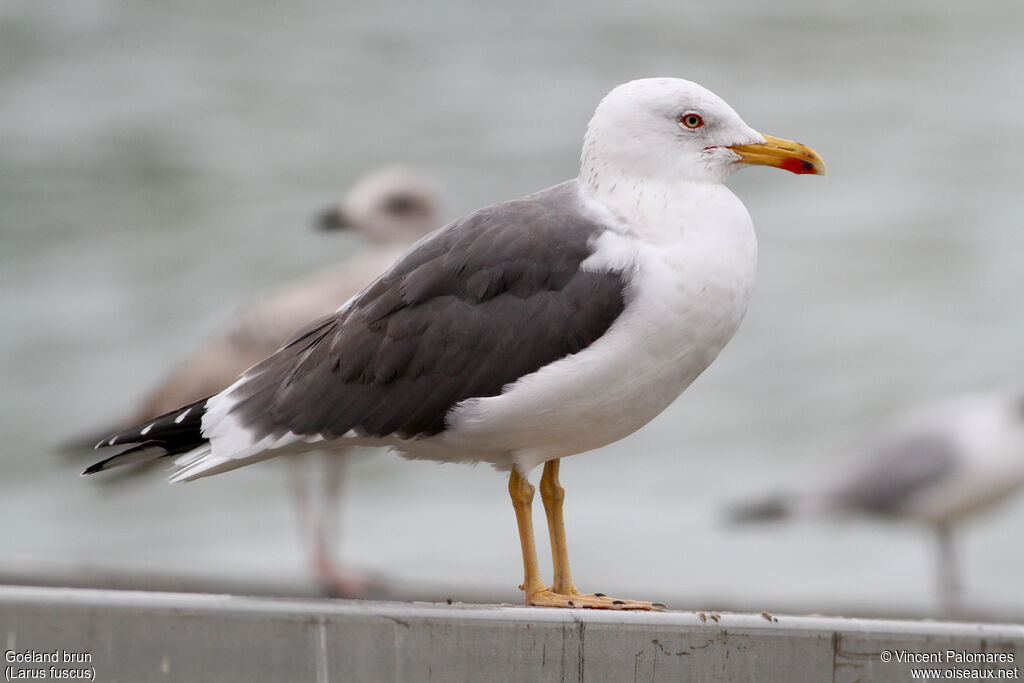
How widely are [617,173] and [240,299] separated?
83.0 ft

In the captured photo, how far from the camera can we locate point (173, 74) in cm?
4206

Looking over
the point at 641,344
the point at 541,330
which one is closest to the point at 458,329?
the point at 541,330

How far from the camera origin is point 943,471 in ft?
43.9

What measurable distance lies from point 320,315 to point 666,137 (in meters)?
5.07

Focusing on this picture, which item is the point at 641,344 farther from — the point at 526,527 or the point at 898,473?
the point at 898,473

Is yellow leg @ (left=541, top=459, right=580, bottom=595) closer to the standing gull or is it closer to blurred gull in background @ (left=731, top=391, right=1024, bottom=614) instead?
the standing gull

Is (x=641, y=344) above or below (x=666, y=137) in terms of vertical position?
below

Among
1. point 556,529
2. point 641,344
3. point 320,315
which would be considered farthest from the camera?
point 320,315

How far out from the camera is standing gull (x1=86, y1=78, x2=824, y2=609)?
4.68 metres

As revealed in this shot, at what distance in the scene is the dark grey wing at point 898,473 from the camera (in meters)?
13.4

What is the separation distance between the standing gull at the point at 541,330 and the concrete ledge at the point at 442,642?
736mm

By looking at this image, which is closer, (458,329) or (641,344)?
(641,344)

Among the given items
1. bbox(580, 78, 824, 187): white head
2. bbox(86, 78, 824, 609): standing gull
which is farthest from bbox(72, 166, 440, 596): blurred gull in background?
bbox(580, 78, 824, 187): white head

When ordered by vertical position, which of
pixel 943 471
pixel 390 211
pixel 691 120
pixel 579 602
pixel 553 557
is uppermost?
pixel 390 211
